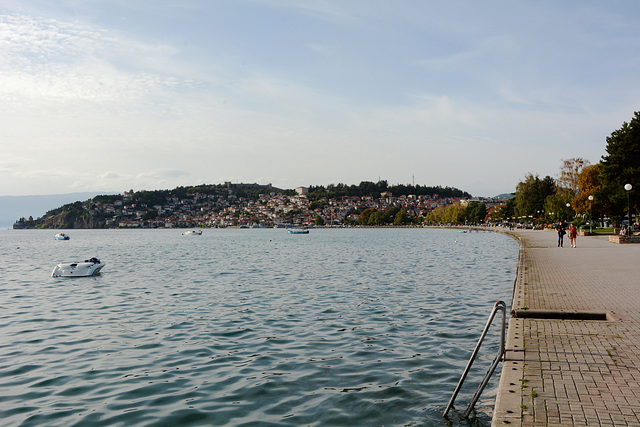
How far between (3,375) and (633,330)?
10209 millimetres

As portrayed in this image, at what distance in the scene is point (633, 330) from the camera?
26.5 ft

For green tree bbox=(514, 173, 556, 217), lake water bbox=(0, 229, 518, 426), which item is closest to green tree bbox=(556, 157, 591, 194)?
green tree bbox=(514, 173, 556, 217)

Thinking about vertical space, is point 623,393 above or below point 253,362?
above

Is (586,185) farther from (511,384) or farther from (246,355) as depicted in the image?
(511,384)

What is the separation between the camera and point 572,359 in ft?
21.2

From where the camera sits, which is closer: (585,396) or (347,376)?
(585,396)

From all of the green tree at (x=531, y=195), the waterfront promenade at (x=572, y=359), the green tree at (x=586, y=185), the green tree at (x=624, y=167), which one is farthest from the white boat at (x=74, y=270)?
the green tree at (x=531, y=195)

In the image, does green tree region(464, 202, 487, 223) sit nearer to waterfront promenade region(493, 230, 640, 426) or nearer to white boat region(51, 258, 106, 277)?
white boat region(51, 258, 106, 277)

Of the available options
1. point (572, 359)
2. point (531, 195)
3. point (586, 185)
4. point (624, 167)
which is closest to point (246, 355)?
point (572, 359)

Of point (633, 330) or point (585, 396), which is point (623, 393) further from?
point (633, 330)

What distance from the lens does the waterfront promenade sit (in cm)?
468

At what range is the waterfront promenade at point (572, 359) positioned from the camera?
15.4 ft

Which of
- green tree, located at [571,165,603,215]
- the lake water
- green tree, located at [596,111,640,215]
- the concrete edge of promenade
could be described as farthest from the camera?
green tree, located at [571,165,603,215]

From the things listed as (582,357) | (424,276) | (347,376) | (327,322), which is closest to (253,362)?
(347,376)
